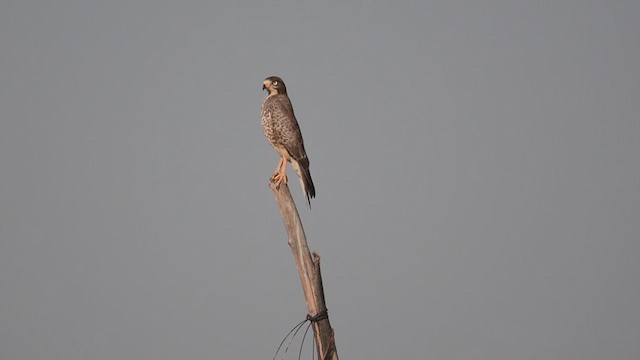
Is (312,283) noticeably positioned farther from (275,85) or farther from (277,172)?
(275,85)

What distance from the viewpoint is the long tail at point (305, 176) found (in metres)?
6.80

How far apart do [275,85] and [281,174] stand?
4.08 ft

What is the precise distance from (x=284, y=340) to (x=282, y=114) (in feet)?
7.52

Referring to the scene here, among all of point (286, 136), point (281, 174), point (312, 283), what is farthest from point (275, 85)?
point (312, 283)

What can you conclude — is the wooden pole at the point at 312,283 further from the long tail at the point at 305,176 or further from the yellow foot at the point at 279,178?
the long tail at the point at 305,176

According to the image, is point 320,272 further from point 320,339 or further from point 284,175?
point 284,175

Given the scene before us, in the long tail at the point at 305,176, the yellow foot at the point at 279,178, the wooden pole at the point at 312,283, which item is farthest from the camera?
the long tail at the point at 305,176

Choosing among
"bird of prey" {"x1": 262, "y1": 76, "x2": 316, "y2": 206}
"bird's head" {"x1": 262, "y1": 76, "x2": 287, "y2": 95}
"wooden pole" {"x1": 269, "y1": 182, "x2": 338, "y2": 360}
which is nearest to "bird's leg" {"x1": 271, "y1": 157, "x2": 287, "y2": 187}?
"bird of prey" {"x1": 262, "y1": 76, "x2": 316, "y2": 206}

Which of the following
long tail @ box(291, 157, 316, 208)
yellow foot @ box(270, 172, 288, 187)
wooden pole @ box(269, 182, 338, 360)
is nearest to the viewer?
wooden pole @ box(269, 182, 338, 360)

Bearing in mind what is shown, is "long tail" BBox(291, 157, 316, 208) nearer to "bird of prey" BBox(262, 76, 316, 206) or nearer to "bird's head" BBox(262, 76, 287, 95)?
"bird of prey" BBox(262, 76, 316, 206)

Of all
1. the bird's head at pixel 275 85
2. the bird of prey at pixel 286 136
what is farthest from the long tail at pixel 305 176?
the bird's head at pixel 275 85

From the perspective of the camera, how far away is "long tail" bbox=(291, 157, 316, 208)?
6.80 m

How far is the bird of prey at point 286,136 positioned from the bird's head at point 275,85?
0.11 metres

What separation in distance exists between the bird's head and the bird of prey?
4.2 inches
